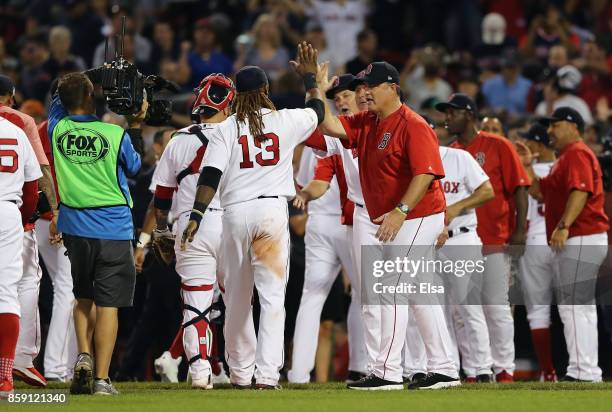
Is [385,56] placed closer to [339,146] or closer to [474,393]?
[339,146]

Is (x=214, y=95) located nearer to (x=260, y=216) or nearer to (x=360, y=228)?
(x=260, y=216)

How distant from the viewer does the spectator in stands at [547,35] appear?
1806 centimetres

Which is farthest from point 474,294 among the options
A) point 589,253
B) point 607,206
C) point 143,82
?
point 143,82

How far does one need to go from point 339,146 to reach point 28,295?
9.26 ft

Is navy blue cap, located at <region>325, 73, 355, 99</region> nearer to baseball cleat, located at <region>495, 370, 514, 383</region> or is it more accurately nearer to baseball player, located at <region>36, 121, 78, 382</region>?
baseball player, located at <region>36, 121, 78, 382</region>

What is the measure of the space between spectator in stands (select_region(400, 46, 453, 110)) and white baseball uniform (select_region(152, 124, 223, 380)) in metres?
7.91

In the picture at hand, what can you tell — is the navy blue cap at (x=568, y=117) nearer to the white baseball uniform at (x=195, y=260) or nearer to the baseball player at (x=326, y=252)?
the baseball player at (x=326, y=252)

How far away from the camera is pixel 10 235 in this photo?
848cm

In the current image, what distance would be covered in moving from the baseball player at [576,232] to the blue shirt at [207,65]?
6774mm

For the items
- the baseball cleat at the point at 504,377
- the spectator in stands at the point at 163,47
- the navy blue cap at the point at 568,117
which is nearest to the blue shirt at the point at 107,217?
the baseball cleat at the point at 504,377

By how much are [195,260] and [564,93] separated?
297 inches

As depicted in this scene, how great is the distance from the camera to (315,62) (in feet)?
30.0

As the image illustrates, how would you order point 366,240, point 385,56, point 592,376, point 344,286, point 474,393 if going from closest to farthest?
1. point 474,393
2. point 366,240
3. point 592,376
4. point 344,286
5. point 385,56

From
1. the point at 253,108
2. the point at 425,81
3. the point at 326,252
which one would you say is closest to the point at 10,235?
the point at 253,108
